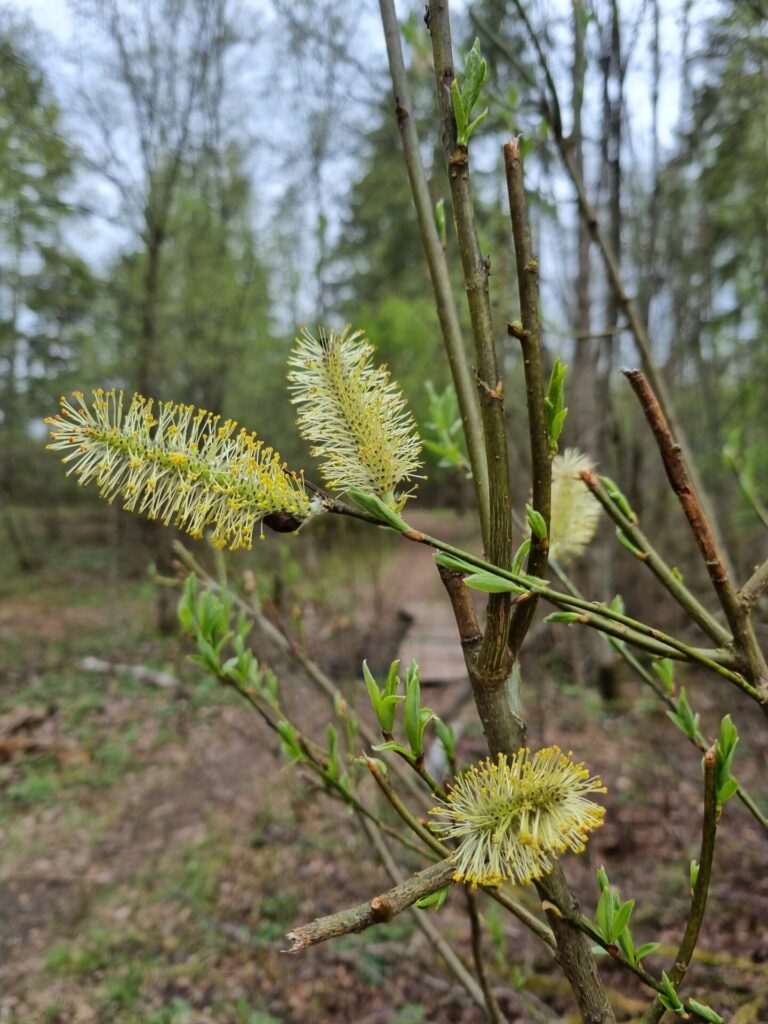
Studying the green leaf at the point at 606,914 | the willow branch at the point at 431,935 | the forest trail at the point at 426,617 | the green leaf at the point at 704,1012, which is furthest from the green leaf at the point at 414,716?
the forest trail at the point at 426,617

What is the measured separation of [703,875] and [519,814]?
0.20 metres

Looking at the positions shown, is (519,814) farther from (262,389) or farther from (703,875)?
(262,389)

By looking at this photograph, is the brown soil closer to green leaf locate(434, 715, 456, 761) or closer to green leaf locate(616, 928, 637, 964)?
green leaf locate(434, 715, 456, 761)

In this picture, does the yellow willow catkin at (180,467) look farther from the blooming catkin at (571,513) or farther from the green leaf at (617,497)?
the blooming catkin at (571,513)

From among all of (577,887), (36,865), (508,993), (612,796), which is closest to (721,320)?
(612,796)

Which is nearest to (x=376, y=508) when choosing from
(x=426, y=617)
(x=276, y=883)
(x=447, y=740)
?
(x=447, y=740)

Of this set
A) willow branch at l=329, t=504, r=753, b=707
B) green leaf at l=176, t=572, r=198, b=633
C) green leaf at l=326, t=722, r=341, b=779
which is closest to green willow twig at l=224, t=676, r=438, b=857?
green leaf at l=326, t=722, r=341, b=779

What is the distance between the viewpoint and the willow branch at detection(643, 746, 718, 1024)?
2.11 ft

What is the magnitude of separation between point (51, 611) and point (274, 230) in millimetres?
7226

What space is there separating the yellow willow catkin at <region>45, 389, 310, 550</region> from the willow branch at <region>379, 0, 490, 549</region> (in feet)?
0.95

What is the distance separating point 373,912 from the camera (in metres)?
0.56

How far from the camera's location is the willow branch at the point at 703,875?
0.64 m

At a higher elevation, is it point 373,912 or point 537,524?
point 537,524

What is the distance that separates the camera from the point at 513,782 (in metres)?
0.67
